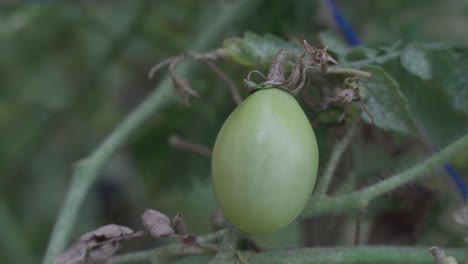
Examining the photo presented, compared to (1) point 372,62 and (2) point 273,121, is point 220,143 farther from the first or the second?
(1) point 372,62

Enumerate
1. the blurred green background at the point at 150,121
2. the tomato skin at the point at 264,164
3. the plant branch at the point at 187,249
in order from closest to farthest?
the tomato skin at the point at 264,164, the plant branch at the point at 187,249, the blurred green background at the point at 150,121

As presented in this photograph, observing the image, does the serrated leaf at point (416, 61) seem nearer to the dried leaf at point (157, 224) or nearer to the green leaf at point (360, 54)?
the green leaf at point (360, 54)

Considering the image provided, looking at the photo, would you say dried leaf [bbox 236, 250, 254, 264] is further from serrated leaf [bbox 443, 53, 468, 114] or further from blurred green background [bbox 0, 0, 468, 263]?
serrated leaf [bbox 443, 53, 468, 114]

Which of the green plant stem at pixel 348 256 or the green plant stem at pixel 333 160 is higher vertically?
the green plant stem at pixel 333 160

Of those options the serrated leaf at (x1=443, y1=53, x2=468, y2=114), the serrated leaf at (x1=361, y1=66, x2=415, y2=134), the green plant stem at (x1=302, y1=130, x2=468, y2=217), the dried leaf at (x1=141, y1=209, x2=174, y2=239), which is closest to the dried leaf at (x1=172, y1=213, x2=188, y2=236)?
the dried leaf at (x1=141, y1=209, x2=174, y2=239)

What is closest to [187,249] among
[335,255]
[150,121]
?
[335,255]

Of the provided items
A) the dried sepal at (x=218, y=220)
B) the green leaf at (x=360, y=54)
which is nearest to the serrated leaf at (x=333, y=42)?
the green leaf at (x=360, y=54)
